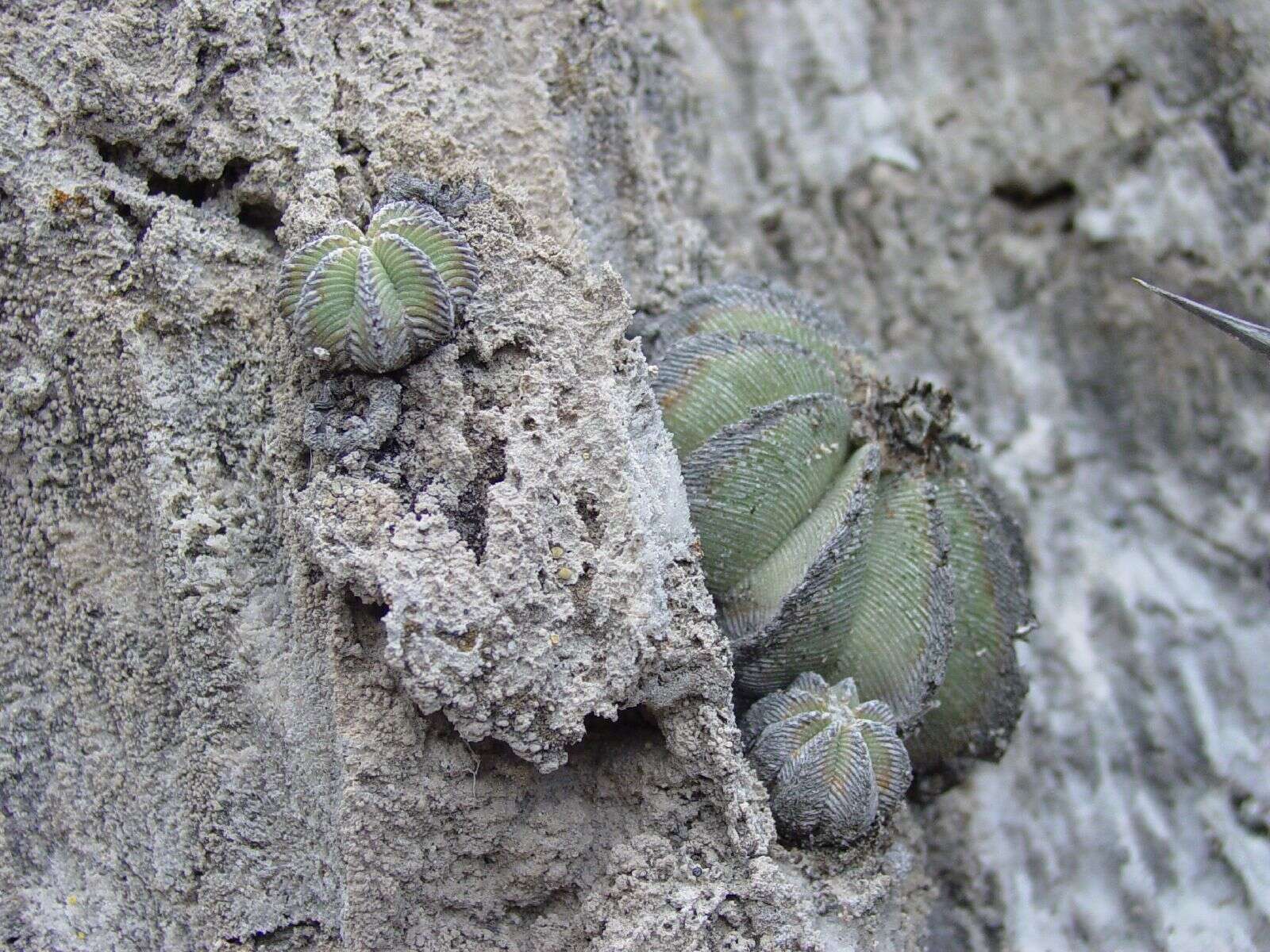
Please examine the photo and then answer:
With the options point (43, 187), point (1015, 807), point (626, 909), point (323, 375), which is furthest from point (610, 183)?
point (1015, 807)

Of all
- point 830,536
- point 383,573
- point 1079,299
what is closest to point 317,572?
point 383,573

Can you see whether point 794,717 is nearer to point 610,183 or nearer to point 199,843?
point 199,843

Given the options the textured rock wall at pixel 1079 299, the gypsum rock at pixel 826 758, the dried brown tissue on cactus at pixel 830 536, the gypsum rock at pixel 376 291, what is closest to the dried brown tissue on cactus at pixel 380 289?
the gypsum rock at pixel 376 291

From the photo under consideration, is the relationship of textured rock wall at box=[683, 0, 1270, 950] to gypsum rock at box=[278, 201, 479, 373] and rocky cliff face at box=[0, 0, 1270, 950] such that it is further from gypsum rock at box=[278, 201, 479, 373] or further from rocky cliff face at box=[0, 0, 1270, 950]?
gypsum rock at box=[278, 201, 479, 373]

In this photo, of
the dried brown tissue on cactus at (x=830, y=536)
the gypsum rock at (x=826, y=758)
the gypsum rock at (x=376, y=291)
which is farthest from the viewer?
the dried brown tissue on cactus at (x=830, y=536)

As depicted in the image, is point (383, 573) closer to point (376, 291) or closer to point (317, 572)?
point (317, 572)

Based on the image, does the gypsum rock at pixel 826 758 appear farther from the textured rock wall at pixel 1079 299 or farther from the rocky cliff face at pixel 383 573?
the textured rock wall at pixel 1079 299

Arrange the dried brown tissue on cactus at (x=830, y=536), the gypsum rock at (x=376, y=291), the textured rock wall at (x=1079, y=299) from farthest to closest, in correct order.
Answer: the textured rock wall at (x=1079, y=299) → the dried brown tissue on cactus at (x=830, y=536) → the gypsum rock at (x=376, y=291)

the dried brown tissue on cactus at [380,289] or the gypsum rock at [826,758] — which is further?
the gypsum rock at [826,758]
